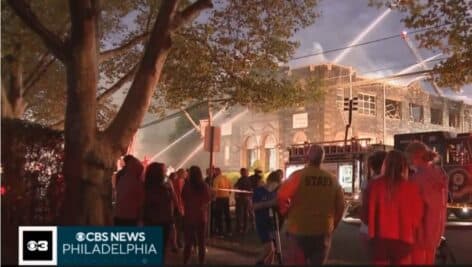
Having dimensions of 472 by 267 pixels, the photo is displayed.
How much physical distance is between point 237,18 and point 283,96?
3313mm

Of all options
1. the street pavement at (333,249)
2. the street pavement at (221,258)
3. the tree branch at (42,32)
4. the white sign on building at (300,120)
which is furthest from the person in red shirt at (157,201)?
the white sign on building at (300,120)

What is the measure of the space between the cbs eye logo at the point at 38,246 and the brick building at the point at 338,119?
33694 mm

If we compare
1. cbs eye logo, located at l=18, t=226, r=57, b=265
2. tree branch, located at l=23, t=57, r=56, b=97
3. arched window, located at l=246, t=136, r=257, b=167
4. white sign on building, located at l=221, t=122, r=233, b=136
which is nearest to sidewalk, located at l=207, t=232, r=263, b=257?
cbs eye logo, located at l=18, t=226, r=57, b=265

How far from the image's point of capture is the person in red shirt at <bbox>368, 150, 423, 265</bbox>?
18.0 feet

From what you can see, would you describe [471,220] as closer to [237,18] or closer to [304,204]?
[237,18]

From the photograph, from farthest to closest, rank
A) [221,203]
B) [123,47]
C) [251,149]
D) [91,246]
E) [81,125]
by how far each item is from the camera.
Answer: [251,149]
[221,203]
[123,47]
[81,125]
[91,246]

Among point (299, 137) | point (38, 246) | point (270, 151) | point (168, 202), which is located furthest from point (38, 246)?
point (270, 151)

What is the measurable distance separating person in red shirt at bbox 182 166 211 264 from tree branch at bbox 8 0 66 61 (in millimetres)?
2845

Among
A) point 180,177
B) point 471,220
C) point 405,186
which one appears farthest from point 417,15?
point 471,220

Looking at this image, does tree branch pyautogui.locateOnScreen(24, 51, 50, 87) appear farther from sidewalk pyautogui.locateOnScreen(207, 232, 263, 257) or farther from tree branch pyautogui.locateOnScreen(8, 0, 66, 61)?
tree branch pyautogui.locateOnScreen(8, 0, 66, 61)

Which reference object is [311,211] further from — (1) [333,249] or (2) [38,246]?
(1) [333,249]

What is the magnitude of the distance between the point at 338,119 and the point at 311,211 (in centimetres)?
3724

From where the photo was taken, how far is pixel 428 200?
611cm

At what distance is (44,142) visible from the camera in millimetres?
10883
